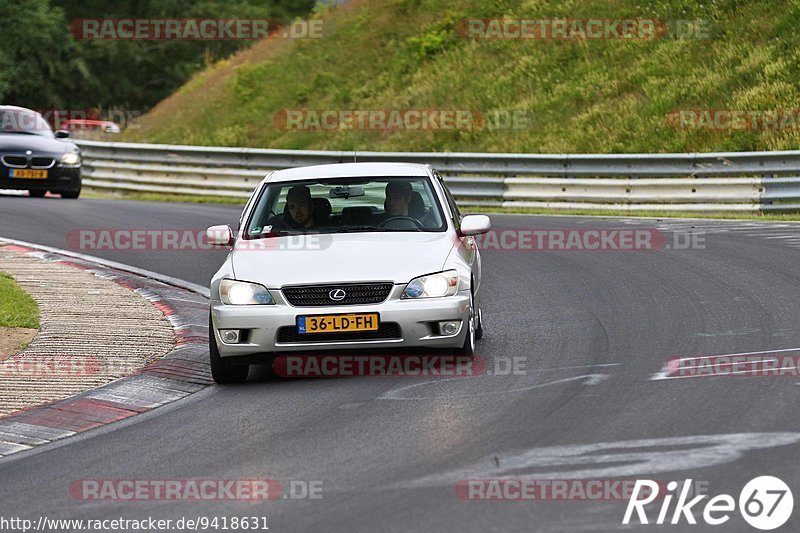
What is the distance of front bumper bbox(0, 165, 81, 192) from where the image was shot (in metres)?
24.4

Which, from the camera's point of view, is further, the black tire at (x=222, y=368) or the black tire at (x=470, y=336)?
the black tire at (x=470, y=336)

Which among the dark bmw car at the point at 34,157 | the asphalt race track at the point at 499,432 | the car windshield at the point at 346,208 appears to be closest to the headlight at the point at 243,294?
the asphalt race track at the point at 499,432

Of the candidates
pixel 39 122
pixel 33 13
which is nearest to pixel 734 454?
pixel 39 122

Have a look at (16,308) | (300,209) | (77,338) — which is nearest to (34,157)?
(16,308)

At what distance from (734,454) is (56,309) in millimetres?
7466

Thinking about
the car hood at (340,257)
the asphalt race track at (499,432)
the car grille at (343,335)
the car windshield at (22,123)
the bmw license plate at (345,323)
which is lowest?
the asphalt race track at (499,432)

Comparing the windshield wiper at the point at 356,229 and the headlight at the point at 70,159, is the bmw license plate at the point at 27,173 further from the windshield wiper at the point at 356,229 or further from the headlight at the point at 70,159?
the windshield wiper at the point at 356,229

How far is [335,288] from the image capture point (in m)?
9.26

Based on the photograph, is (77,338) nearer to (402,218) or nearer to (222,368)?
(222,368)

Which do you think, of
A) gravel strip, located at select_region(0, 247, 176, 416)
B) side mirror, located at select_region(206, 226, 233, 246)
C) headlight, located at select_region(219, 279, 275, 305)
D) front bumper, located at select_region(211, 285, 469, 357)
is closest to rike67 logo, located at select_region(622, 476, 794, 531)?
front bumper, located at select_region(211, 285, 469, 357)

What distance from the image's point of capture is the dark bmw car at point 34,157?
2430cm

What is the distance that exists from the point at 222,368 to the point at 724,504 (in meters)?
4.54

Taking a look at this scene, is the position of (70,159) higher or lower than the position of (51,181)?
higher

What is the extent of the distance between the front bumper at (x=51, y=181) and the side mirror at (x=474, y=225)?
1582cm
